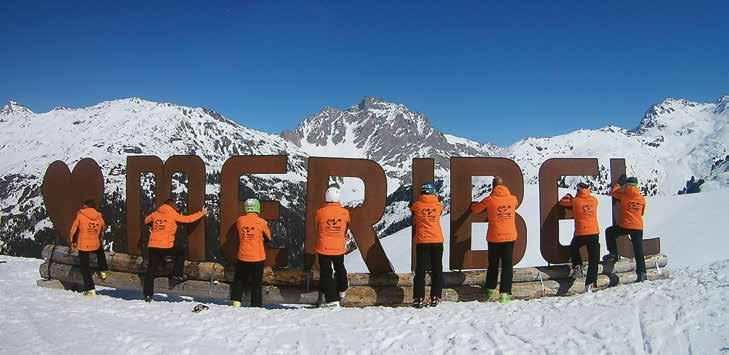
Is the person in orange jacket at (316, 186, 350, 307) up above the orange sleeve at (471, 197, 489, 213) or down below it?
below

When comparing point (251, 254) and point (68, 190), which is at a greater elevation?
point (68, 190)

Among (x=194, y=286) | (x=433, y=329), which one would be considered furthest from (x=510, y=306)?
(x=194, y=286)

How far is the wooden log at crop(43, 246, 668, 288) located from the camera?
30.8ft

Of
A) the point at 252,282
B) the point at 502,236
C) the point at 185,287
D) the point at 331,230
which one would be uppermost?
the point at 331,230

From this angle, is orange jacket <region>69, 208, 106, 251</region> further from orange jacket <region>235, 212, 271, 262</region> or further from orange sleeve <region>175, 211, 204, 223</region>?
orange jacket <region>235, 212, 271, 262</region>

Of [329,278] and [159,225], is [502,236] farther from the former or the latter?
[159,225]

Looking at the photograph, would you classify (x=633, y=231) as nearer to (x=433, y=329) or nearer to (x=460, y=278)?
(x=460, y=278)

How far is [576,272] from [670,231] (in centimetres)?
1779

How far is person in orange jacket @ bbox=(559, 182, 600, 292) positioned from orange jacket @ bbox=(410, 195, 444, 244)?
3238 mm

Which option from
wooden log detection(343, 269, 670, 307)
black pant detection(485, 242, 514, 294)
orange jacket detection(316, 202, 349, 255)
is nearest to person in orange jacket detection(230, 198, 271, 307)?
orange jacket detection(316, 202, 349, 255)

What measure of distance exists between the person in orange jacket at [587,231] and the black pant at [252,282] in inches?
269

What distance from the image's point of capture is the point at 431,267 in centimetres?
885

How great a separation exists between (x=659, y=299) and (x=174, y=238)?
962 centimetres

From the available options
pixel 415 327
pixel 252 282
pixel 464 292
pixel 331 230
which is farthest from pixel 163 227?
pixel 464 292
